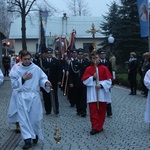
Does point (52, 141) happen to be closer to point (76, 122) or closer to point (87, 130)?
point (87, 130)

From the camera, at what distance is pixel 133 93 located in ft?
66.9

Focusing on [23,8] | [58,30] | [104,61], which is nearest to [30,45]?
[58,30]

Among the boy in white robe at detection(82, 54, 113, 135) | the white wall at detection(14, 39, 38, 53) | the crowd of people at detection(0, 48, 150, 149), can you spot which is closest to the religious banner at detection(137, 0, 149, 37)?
the crowd of people at detection(0, 48, 150, 149)

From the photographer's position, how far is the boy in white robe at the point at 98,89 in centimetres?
1064

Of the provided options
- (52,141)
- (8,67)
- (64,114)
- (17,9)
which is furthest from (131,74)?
(17,9)

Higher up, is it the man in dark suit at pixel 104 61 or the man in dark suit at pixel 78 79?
the man in dark suit at pixel 104 61

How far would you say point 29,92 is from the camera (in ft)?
30.1

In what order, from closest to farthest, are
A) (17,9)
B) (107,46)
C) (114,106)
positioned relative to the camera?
(114,106), (17,9), (107,46)

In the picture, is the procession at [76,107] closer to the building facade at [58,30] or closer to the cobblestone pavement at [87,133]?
the cobblestone pavement at [87,133]

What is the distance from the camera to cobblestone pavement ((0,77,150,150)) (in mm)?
9086

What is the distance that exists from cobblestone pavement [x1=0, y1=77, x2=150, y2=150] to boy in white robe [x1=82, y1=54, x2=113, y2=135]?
43 cm

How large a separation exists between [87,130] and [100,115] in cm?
56

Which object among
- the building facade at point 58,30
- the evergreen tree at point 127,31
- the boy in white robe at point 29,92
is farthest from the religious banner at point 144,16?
the building facade at point 58,30

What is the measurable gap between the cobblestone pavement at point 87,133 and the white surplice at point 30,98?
46cm
